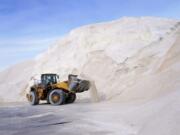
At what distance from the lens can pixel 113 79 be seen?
32.8m

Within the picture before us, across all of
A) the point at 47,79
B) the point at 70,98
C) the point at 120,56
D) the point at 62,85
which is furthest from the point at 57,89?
the point at 120,56

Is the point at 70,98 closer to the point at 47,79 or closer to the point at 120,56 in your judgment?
the point at 47,79

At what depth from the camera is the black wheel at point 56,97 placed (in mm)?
25930

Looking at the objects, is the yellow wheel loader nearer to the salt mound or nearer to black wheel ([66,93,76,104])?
black wheel ([66,93,76,104])

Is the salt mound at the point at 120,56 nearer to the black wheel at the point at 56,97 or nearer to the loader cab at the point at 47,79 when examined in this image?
the black wheel at the point at 56,97

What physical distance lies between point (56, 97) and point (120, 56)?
32.4 ft

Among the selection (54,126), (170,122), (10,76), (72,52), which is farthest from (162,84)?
(10,76)

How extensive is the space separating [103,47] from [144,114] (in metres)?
21.5

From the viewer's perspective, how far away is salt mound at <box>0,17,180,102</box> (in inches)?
1093

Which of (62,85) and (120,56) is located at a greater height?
(120,56)

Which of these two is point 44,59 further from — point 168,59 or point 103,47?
point 168,59

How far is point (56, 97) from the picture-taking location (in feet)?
86.1

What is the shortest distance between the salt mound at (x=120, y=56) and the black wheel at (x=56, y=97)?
3.66 meters

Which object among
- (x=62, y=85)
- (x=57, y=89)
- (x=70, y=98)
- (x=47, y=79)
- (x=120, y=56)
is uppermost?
(x=120, y=56)
